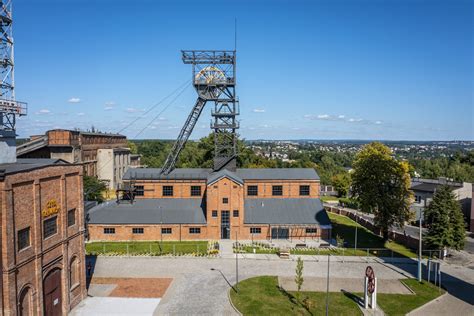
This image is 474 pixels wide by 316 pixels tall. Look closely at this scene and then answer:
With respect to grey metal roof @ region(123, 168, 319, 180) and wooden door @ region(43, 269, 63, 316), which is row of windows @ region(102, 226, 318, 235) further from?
wooden door @ region(43, 269, 63, 316)

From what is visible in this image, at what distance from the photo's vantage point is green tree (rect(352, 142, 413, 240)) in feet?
129

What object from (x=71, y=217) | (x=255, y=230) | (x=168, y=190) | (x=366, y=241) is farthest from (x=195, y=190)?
(x=71, y=217)

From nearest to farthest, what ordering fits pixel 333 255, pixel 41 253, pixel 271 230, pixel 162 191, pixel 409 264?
pixel 41 253 < pixel 409 264 < pixel 333 255 < pixel 271 230 < pixel 162 191

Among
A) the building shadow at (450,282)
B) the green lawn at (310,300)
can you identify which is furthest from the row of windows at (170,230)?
the green lawn at (310,300)

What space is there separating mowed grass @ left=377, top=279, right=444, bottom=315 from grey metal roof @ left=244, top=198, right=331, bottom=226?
45.1ft

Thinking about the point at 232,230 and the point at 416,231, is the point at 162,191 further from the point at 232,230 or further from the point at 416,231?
the point at 416,231

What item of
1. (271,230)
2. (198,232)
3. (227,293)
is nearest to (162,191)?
(198,232)

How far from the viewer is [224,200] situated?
4162cm

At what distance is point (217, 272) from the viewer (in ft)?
104

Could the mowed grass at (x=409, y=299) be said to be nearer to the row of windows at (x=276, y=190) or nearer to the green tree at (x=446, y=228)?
the green tree at (x=446, y=228)

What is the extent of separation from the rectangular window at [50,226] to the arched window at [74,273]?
11.3 feet

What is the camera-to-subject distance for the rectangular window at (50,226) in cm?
2158

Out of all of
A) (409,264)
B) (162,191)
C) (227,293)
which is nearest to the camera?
(227,293)

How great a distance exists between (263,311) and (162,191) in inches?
963
